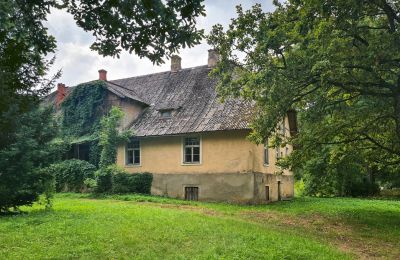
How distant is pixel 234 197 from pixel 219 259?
14.0 metres

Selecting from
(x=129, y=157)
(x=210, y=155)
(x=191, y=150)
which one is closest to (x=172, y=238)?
(x=210, y=155)

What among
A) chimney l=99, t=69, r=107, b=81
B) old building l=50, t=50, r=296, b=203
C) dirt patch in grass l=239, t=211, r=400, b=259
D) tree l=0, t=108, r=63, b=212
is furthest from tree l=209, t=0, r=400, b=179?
chimney l=99, t=69, r=107, b=81

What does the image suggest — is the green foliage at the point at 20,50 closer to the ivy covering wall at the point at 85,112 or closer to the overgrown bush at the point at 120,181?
the overgrown bush at the point at 120,181

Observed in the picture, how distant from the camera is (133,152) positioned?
2678cm

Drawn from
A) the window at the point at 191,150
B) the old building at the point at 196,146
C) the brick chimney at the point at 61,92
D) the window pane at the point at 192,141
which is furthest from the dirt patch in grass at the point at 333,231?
the brick chimney at the point at 61,92

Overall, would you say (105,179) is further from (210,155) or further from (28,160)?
(28,160)

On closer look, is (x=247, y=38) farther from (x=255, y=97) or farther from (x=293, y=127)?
(x=293, y=127)

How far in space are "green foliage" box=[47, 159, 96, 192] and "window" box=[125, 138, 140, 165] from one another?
2393 mm

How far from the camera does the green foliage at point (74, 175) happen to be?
26734 millimetres

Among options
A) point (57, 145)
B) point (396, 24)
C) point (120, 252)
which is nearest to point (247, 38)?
point (396, 24)

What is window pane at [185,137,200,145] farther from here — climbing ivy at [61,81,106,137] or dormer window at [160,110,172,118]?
climbing ivy at [61,81,106,137]

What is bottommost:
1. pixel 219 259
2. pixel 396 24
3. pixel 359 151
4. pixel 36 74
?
pixel 219 259

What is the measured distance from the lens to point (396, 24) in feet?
42.8

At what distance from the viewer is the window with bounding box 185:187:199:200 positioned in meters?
24.3
